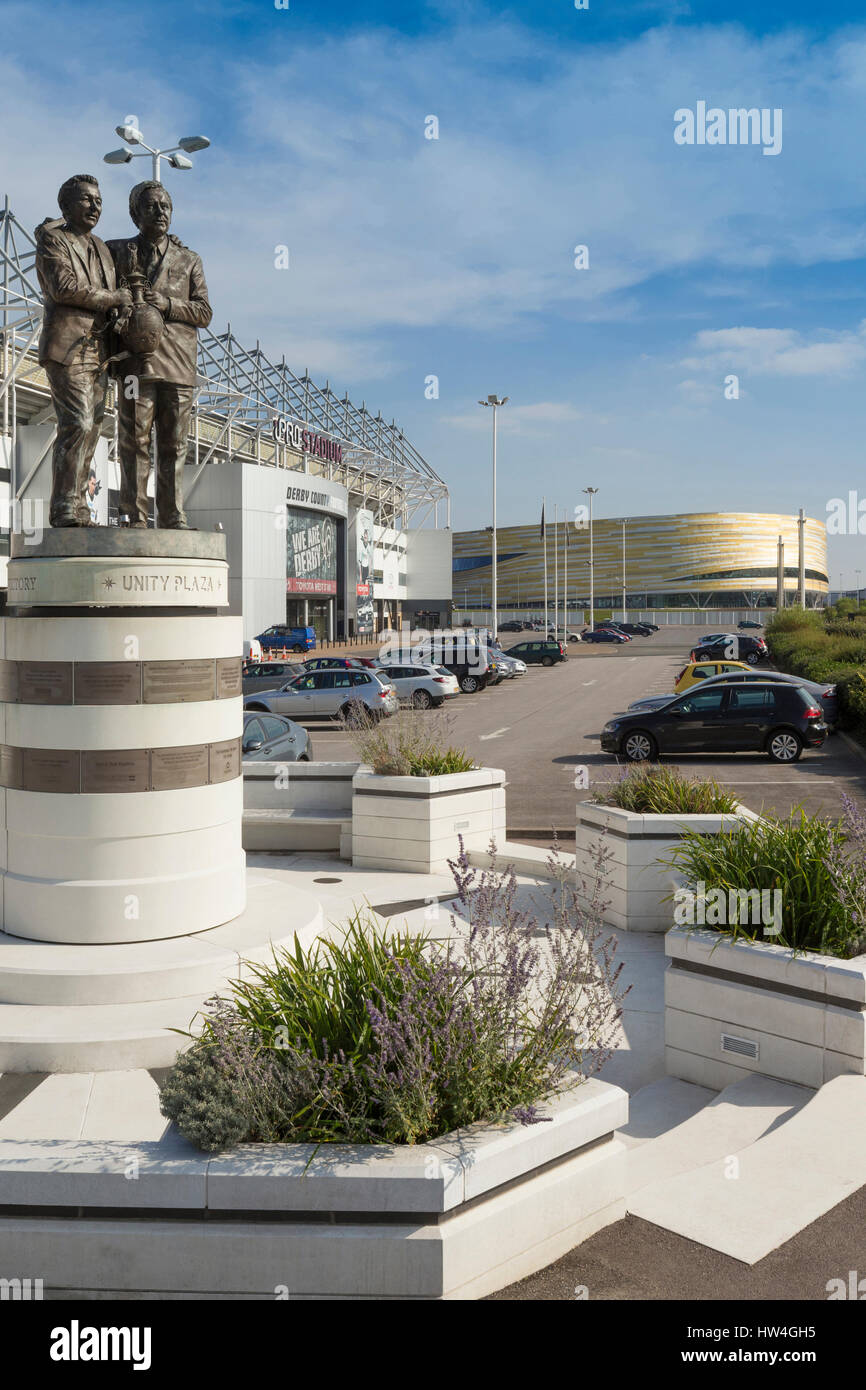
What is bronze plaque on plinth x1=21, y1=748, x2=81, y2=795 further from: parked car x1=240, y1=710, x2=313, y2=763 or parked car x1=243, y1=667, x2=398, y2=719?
parked car x1=243, y1=667, x2=398, y2=719

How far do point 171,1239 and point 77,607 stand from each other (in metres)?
4.19

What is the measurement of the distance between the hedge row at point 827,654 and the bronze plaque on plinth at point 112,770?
779 inches

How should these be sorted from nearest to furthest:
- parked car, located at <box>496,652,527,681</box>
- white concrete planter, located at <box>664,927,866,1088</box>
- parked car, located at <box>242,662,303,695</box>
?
white concrete planter, located at <box>664,927,866,1088</box> → parked car, located at <box>242,662,303,695</box> → parked car, located at <box>496,652,527,681</box>

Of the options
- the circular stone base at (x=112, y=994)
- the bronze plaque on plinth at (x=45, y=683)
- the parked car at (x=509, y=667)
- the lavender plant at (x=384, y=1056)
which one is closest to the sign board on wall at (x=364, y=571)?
the parked car at (x=509, y=667)

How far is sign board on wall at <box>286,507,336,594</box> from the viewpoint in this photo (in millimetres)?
67438

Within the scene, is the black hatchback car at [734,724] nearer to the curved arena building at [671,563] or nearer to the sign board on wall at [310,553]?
the sign board on wall at [310,553]

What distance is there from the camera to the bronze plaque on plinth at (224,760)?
23.9 ft

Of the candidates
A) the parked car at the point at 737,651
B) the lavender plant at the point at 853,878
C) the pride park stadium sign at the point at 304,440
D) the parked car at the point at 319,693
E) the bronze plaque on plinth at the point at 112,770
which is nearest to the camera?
the lavender plant at the point at 853,878

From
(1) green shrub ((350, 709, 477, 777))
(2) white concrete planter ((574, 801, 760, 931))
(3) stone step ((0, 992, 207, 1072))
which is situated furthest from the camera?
(1) green shrub ((350, 709, 477, 777))

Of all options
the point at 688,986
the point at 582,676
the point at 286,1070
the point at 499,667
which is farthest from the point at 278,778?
the point at 582,676

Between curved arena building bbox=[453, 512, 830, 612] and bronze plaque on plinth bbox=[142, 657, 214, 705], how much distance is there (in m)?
142

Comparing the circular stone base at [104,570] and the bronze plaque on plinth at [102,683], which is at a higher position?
the circular stone base at [104,570]

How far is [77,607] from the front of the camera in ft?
22.6

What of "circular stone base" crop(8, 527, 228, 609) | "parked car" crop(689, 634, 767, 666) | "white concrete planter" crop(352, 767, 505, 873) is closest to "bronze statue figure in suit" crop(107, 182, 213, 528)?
"circular stone base" crop(8, 527, 228, 609)
